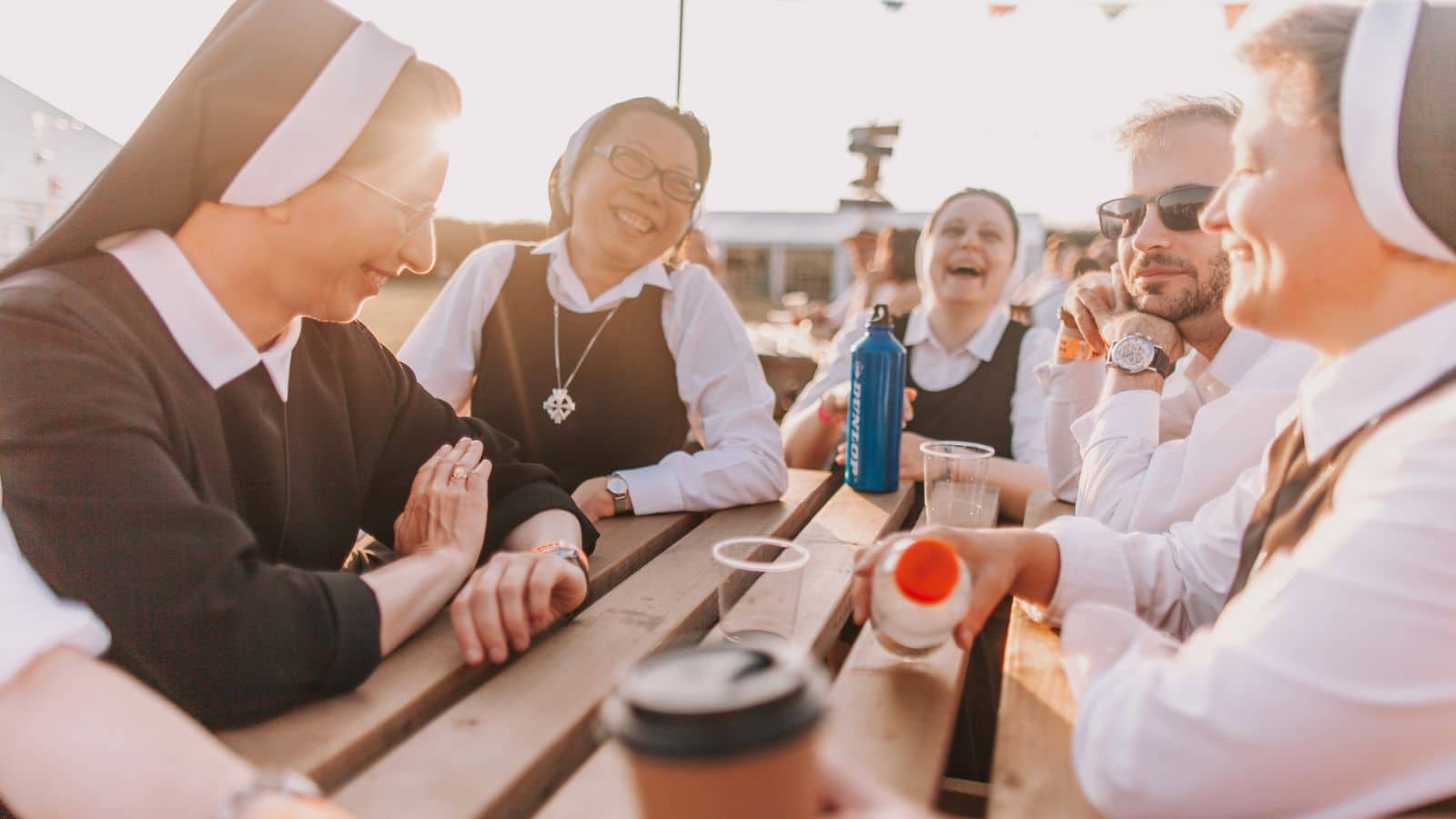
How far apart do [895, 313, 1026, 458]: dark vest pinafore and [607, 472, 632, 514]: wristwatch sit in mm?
1866

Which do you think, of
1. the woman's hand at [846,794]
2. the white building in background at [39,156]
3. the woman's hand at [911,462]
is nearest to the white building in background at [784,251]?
the white building in background at [39,156]

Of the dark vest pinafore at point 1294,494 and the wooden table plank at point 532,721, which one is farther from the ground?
the dark vest pinafore at point 1294,494

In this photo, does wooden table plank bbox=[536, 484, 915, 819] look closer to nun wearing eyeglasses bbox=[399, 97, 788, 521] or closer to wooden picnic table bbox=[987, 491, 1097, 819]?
wooden picnic table bbox=[987, 491, 1097, 819]

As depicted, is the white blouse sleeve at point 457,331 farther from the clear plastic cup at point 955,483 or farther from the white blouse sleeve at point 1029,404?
the white blouse sleeve at point 1029,404

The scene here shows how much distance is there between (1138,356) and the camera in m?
2.18

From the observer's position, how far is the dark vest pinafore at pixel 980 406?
12.6 ft

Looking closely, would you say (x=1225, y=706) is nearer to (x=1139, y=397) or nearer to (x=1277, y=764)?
(x=1277, y=764)

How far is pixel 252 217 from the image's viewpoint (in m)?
1.48

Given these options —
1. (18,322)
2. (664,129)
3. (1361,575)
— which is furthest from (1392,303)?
(664,129)

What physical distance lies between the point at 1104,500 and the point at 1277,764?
119cm

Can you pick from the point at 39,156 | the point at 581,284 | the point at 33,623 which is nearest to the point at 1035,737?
the point at 33,623

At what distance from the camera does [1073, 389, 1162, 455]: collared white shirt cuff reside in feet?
6.79

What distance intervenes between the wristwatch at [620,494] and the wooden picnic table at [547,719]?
0.60 metres

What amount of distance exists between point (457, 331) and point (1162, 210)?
7.01ft
